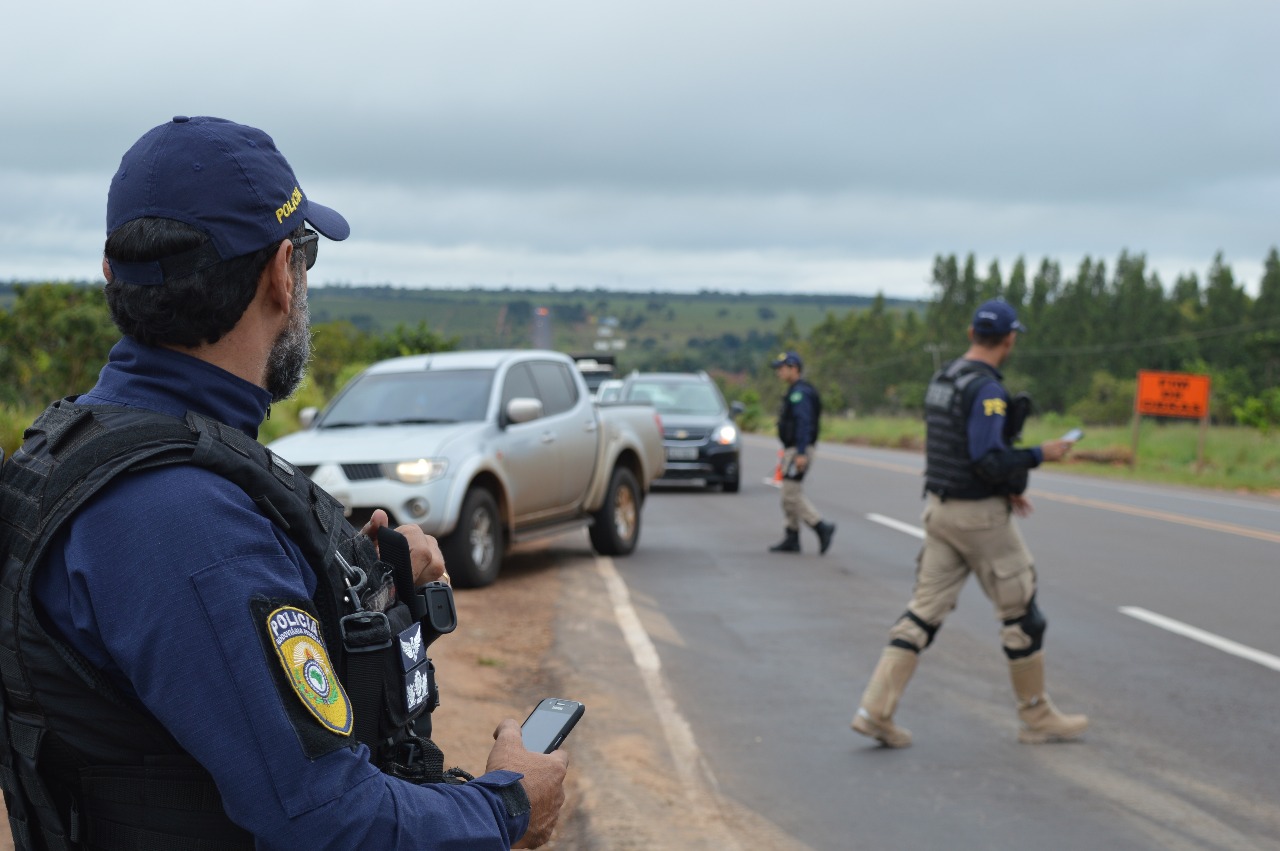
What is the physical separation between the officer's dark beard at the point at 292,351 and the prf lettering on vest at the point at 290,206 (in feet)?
0.39

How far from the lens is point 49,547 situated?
1.80 metres

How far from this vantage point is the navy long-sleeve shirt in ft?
→ 5.62

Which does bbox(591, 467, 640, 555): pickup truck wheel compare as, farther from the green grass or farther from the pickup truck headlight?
the green grass

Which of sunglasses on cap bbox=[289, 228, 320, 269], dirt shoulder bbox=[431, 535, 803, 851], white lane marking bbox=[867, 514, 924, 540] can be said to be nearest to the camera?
sunglasses on cap bbox=[289, 228, 320, 269]

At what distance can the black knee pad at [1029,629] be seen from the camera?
21.6ft

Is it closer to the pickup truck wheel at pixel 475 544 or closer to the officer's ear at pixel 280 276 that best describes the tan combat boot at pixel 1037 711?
the pickup truck wheel at pixel 475 544

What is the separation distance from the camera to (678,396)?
22.0 meters

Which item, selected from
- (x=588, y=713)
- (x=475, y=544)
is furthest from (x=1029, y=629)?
(x=475, y=544)

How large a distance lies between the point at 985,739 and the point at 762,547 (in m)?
7.52

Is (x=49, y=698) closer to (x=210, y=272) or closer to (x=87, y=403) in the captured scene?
(x=87, y=403)

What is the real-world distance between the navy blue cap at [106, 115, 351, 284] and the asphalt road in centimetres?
382

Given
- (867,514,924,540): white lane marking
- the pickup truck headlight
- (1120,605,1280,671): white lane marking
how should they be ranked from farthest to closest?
(867,514,924,540): white lane marking
the pickup truck headlight
(1120,605,1280,671): white lane marking

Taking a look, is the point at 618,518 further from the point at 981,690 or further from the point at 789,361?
the point at 981,690

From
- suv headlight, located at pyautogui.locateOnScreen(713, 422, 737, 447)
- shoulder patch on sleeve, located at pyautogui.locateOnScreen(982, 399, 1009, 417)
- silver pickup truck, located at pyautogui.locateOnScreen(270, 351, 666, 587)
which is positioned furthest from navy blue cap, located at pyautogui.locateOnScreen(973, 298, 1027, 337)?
suv headlight, located at pyautogui.locateOnScreen(713, 422, 737, 447)
